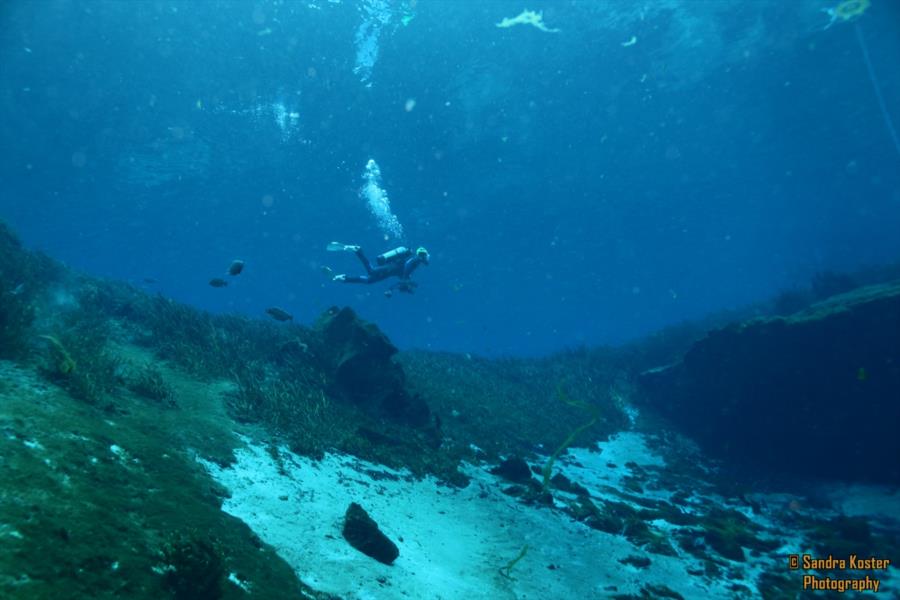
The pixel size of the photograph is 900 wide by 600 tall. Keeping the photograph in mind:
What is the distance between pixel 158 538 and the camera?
3904 millimetres

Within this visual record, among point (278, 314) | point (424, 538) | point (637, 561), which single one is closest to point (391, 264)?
point (278, 314)

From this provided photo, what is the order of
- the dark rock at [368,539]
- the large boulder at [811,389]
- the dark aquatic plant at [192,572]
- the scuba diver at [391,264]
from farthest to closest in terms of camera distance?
1. the scuba diver at [391,264]
2. the large boulder at [811,389]
3. the dark rock at [368,539]
4. the dark aquatic plant at [192,572]

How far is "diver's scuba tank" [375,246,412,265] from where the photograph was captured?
14703mm

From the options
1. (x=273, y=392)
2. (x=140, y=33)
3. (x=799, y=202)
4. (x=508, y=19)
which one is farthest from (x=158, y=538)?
(x=799, y=202)

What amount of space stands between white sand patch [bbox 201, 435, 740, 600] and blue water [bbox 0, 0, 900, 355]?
13721mm

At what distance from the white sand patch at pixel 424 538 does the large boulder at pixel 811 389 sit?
906 centimetres

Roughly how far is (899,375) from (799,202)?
8171cm

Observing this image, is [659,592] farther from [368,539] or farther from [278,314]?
[278,314]

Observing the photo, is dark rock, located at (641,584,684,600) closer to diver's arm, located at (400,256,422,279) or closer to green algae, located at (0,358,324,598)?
green algae, located at (0,358,324,598)

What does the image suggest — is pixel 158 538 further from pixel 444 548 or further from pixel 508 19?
pixel 508 19

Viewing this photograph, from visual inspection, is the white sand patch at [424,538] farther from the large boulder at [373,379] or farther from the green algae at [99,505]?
the large boulder at [373,379]

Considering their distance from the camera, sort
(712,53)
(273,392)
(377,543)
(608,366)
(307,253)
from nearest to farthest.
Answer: (377,543)
(273,392)
(608,366)
(712,53)
(307,253)

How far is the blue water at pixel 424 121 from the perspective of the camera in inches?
995

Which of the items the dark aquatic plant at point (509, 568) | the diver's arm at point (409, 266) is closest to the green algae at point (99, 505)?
the dark aquatic plant at point (509, 568)
